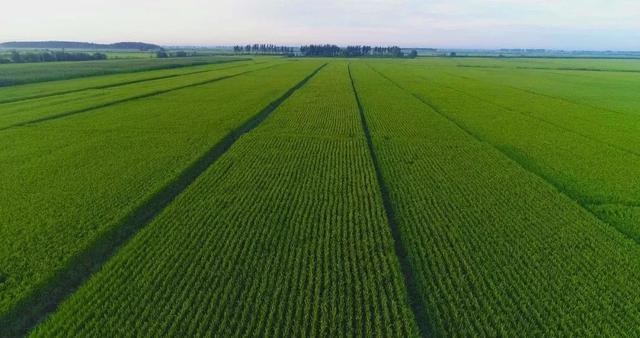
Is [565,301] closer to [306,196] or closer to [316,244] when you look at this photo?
[316,244]

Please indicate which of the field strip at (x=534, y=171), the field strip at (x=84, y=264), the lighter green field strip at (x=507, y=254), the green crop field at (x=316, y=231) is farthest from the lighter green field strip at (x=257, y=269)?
the field strip at (x=534, y=171)

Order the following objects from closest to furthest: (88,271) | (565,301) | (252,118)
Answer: (565,301), (88,271), (252,118)

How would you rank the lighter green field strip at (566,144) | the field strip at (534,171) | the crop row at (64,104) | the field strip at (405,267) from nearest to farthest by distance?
the field strip at (405,267) < the field strip at (534,171) < the lighter green field strip at (566,144) < the crop row at (64,104)

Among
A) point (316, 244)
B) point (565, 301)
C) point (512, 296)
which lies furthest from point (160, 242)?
point (565, 301)

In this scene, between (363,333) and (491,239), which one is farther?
(491,239)

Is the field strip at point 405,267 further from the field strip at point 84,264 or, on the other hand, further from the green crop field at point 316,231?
the field strip at point 84,264

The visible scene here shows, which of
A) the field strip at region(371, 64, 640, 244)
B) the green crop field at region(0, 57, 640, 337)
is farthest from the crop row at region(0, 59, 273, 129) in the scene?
the field strip at region(371, 64, 640, 244)

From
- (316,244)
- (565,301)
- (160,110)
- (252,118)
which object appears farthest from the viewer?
(160,110)
